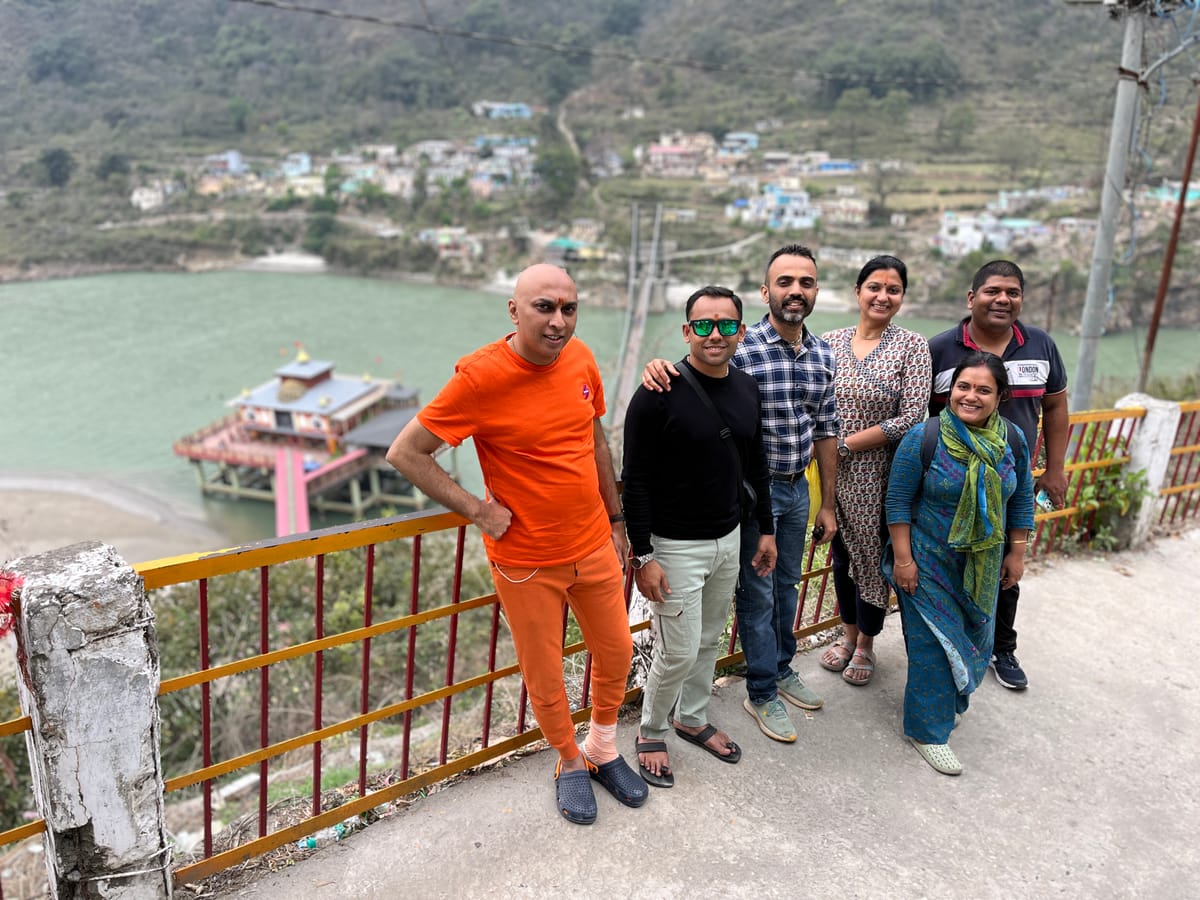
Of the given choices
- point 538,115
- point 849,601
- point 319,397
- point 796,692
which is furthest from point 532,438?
point 538,115

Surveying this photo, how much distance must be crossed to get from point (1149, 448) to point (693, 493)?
9.81ft

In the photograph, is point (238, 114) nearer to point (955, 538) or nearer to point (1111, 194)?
point (1111, 194)

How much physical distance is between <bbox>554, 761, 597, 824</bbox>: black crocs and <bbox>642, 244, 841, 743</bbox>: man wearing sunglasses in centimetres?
59

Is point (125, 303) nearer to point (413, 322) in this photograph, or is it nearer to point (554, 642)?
point (413, 322)

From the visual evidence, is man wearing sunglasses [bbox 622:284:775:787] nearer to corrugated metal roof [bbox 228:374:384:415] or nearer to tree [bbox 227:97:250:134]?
corrugated metal roof [bbox 228:374:384:415]

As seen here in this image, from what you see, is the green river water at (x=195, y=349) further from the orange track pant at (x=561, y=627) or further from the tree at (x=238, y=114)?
the tree at (x=238, y=114)

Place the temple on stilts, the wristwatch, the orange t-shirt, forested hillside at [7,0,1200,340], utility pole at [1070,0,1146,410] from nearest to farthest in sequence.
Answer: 1. the orange t-shirt
2. the wristwatch
3. utility pole at [1070,0,1146,410]
4. the temple on stilts
5. forested hillside at [7,0,1200,340]

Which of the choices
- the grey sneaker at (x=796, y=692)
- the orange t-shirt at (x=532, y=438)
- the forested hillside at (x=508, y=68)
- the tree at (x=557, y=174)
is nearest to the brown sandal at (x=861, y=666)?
the grey sneaker at (x=796, y=692)

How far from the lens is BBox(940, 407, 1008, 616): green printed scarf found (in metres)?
2.06

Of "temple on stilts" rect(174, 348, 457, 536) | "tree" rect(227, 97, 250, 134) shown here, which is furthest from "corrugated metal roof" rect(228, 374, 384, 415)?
"tree" rect(227, 97, 250, 134)

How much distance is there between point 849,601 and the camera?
2619mm

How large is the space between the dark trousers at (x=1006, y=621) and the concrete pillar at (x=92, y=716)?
242 cm

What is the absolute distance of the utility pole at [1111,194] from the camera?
16.7ft

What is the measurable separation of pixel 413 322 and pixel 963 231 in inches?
986
